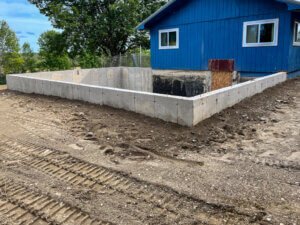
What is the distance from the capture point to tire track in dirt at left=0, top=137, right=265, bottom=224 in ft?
9.08

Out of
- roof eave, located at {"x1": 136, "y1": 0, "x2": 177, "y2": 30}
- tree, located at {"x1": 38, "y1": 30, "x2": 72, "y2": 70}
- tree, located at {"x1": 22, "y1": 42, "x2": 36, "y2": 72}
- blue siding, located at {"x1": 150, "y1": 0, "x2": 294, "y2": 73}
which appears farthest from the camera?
tree, located at {"x1": 22, "y1": 42, "x2": 36, "y2": 72}

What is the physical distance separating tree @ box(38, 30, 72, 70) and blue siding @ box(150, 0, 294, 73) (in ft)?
26.8

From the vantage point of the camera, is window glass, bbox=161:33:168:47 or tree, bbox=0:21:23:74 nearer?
window glass, bbox=161:33:168:47

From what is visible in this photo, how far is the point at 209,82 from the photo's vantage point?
429 inches

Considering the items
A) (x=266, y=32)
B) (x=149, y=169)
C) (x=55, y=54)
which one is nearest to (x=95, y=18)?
(x=55, y=54)

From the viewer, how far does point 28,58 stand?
21766mm

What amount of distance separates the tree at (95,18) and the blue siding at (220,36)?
4.88m

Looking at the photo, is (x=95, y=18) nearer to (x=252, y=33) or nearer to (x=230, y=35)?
(x=230, y=35)

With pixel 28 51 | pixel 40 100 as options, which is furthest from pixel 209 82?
pixel 28 51

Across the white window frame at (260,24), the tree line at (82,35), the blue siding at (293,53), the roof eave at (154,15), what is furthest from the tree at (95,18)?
the blue siding at (293,53)

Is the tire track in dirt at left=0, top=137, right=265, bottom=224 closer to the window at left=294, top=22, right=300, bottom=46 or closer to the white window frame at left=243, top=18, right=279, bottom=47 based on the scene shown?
the white window frame at left=243, top=18, right=279, bottom=47

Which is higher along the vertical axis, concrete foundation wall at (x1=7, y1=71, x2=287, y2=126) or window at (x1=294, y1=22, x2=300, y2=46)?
window at (x1=294, y1=22, x2=300, y2=46)

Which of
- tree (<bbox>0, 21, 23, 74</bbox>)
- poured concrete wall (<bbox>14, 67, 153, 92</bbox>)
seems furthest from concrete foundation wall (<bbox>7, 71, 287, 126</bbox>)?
tree (<bbox>0, 21, 23, 74</bbox>)

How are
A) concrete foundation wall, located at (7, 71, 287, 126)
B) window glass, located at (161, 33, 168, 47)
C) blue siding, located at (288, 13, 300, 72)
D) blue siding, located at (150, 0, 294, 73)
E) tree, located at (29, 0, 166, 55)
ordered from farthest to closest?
1. tree, located at (29, 0, 166, 55)
2. window glass, located at (161, 33, 168, 47)
3. blue siding, located at (150, 0, 294, 73)
4. blue siding, located at (288, 13, 300, 72)
5. concrete foundation wall, located at (7, 71, 287, 126)
